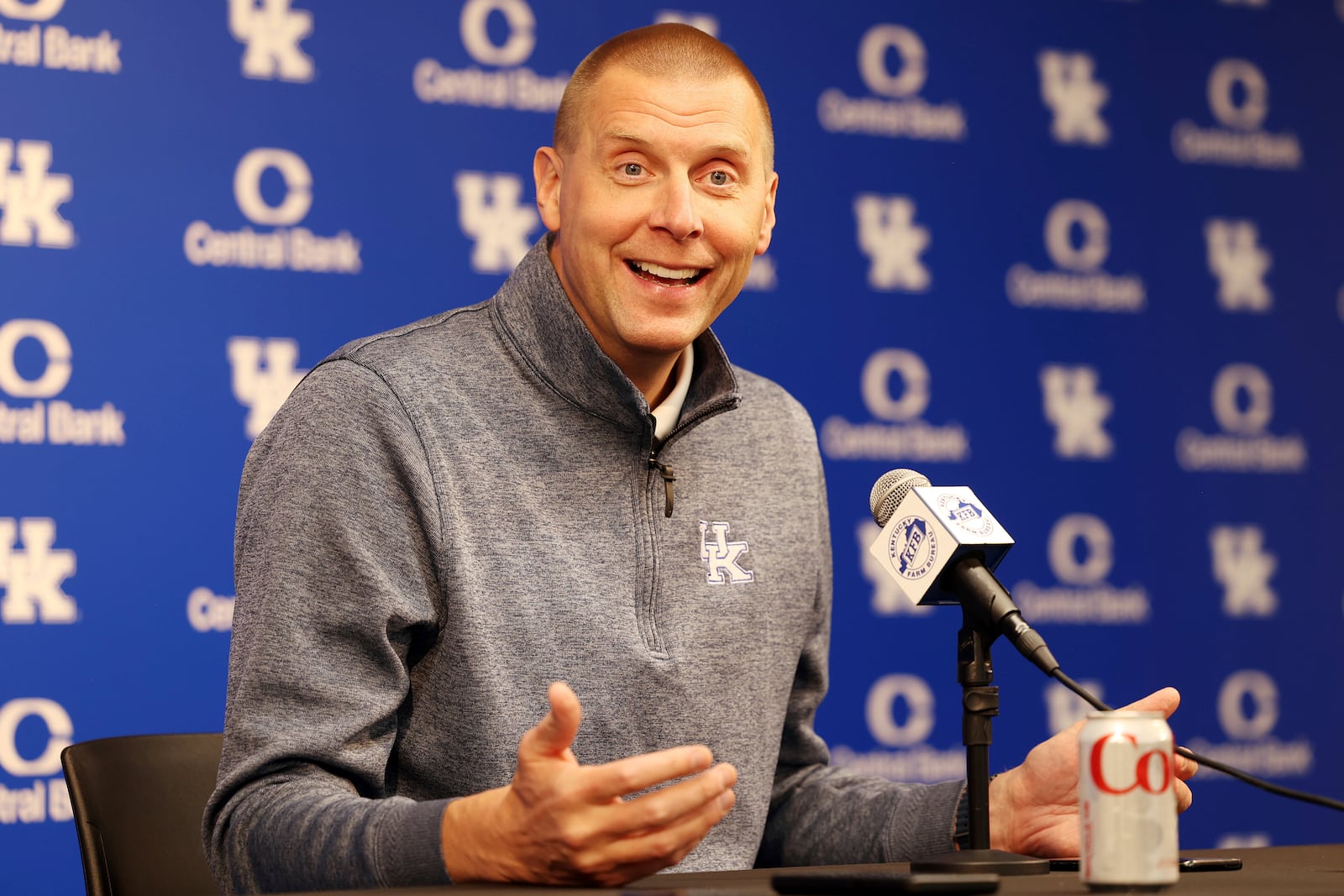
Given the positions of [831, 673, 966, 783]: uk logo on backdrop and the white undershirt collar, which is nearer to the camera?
the white undershirt collar

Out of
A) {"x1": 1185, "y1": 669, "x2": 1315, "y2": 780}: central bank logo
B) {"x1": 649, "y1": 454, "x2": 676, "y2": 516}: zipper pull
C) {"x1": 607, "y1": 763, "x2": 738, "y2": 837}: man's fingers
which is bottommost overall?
{"x1": 1185, "y1": 669, "x2": 1315, "y2": 780}: central bank logo

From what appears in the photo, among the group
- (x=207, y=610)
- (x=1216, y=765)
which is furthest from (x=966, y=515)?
(x=207, y=610)

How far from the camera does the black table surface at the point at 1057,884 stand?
41.9 inches

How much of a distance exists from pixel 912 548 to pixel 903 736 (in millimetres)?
2233

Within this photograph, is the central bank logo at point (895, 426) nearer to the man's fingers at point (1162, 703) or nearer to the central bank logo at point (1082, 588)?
the central bank logo at point (1082, 588)

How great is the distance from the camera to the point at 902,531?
1278 millimetres

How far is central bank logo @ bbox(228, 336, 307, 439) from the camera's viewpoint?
2.88 meters

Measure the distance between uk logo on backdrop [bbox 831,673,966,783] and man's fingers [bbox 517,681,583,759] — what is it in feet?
7.56

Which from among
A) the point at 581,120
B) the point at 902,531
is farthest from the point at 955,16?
the point at 902,531

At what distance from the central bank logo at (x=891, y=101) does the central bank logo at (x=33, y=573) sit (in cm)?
192

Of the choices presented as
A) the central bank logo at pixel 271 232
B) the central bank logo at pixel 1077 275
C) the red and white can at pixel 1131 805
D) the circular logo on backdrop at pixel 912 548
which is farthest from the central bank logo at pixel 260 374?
the red and white can at pixel 1131 805

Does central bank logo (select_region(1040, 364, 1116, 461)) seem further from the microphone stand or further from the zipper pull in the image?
the microphone stand

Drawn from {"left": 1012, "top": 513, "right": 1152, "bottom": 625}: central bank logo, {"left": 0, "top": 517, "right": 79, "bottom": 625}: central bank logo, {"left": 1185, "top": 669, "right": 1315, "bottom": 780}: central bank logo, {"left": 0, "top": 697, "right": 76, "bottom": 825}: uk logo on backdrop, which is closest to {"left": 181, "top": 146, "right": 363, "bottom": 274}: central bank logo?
{"left": 0, "top": 517, "right": 79, "bottom": 625}: central bank logo

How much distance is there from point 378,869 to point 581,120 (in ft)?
3.27
